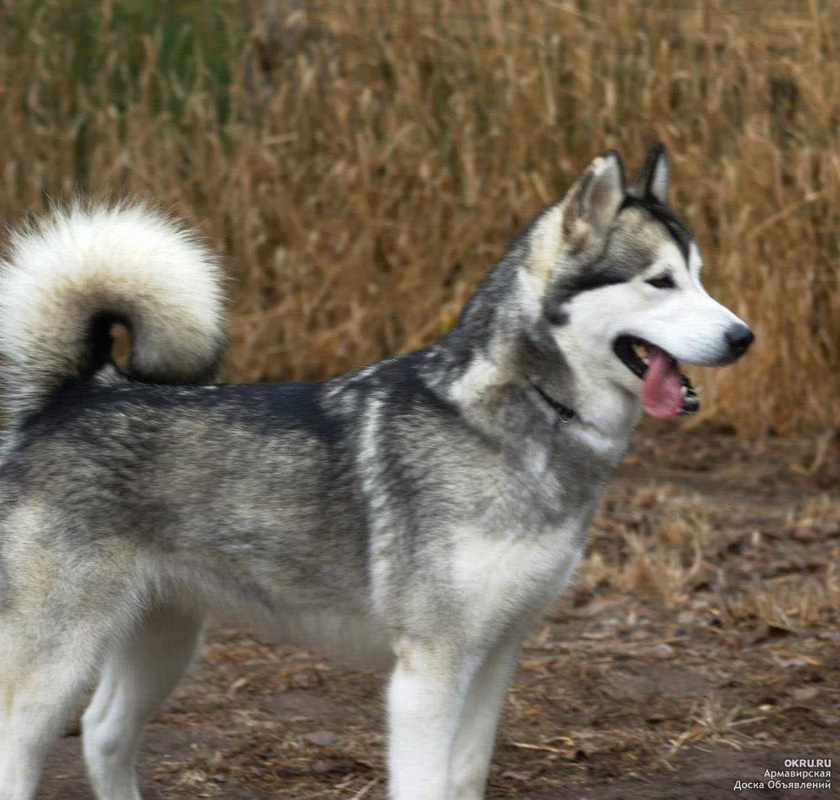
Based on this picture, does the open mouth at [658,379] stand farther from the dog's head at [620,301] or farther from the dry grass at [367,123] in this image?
the dry grass at [367,123]

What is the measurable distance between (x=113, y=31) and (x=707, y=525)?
13.8 feet

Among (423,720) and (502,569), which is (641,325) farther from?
(423,720)

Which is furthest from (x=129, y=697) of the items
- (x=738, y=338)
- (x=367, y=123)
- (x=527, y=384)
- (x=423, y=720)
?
(x=367, y=123)

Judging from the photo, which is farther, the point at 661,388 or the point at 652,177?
the point at 652,177

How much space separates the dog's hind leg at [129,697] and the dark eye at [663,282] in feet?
4.58

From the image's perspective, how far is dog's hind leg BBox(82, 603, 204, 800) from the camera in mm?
3484

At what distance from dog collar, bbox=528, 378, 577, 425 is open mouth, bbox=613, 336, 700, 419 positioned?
170 mm

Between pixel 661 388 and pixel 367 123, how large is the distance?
15.2 ft

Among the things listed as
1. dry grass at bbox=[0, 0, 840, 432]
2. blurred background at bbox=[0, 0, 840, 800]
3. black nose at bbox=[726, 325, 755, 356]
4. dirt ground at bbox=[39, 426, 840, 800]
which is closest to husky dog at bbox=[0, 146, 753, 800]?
black nose at bbox=[726, 325, 755, 356]

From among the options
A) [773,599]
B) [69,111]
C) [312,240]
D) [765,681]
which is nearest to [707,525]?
[773,599]

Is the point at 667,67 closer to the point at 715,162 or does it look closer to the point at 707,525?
the point at 715,162

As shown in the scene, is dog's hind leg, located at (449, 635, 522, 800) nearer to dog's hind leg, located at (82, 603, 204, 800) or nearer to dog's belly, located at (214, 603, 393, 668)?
dog's belly, located at (214, 603, 393, 668)

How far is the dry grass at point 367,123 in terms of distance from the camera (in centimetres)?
731

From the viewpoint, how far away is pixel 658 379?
10.3 feet
